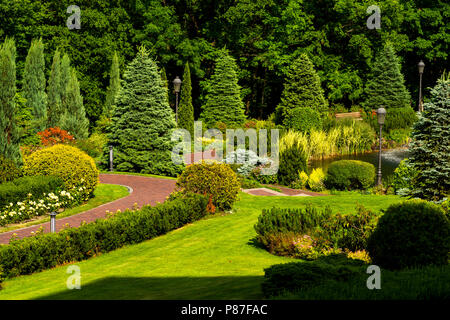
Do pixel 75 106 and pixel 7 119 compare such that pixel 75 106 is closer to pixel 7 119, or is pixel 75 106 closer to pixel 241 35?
pixel 7 119

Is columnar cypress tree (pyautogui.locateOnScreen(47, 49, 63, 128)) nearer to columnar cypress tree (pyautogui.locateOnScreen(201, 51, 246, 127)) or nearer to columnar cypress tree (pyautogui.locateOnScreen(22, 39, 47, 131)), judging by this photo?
columnar cypress tree (pyautogui.locateOnScreen(22, 39, 47, 131))

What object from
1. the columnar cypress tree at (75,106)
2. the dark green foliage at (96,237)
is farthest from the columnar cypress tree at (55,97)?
the dark green foliage at (96,237)

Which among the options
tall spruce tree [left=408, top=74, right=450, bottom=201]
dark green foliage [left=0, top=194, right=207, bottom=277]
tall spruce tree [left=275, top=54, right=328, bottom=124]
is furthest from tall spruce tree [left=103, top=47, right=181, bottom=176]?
tall spruce tree [left=275, top=54, right=328, bottom=124]

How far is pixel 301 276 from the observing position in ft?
23.1

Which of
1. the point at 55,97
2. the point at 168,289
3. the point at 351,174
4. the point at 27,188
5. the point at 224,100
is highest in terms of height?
the point at 224,100

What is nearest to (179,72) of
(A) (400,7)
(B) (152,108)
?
(A) (400,7)

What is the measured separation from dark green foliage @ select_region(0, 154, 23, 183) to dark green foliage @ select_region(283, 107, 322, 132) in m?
18.5

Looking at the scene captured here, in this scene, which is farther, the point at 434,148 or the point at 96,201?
the point at 96,201

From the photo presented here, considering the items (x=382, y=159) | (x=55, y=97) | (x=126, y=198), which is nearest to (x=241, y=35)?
(x=55, y=97)

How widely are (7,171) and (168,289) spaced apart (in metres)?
9.35

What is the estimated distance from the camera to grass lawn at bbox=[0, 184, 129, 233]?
1375cm

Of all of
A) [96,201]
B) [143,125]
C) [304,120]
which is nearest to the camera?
[96,201]

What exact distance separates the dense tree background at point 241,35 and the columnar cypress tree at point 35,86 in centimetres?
515
